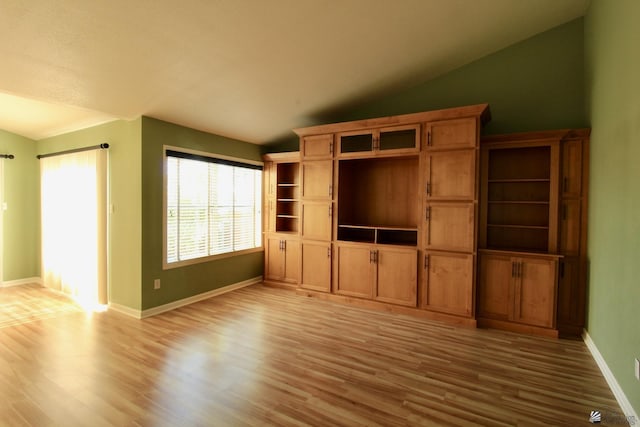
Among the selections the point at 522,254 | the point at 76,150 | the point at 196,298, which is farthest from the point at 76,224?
the point at 522,254

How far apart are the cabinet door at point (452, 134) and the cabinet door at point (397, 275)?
1334mm

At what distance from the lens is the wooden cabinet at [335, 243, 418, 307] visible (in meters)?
4.05

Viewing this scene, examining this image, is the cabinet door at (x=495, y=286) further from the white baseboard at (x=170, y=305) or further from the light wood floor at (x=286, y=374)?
the white baseboard at (x=170, y=305)

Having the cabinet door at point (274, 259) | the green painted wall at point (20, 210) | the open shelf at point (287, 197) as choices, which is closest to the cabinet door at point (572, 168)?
the open shelf at point (287, 197)

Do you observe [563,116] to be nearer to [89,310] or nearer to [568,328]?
[568,328]

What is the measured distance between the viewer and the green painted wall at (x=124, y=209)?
382 cm

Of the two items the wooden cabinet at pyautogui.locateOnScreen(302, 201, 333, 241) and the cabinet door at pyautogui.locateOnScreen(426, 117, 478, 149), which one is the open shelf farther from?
the cabinet door at pyautogui.locateOnScreen(426, 117, 478, 149)

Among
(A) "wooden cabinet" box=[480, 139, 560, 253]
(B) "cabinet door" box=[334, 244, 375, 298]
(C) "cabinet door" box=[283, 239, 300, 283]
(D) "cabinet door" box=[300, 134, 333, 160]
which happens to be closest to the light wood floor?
(B) "cabinet door" box=[334, 244, 375, 298]

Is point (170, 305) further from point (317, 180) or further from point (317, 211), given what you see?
point (317, 180)

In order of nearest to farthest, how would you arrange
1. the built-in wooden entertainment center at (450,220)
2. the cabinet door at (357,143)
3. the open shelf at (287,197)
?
1. the built-in wooden entertainment center at (450,220)
2. the cabinet door at (357,143)
3. the open shelf at (287,197)

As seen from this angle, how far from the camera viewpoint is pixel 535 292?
3500mm

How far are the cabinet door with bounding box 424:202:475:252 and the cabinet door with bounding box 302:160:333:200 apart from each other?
141cm

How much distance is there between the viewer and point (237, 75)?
3.34m

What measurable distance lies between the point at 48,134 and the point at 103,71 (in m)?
3.14
